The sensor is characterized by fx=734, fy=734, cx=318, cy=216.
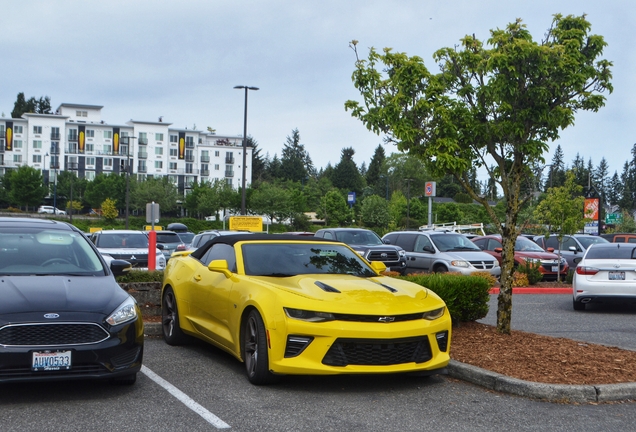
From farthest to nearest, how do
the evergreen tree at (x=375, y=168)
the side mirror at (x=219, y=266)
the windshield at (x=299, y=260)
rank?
the evergreen tree at (x=375, y=168) < the windshield at (x=299, y=260) < the side mirror at (x=219, y=266)

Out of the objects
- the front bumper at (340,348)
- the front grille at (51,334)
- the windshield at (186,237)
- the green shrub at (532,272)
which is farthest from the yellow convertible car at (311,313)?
the windshield at (186,237)

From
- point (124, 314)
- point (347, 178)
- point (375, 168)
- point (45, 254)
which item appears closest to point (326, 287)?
point (124, 314)

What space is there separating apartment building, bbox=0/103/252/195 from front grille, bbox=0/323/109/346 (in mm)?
105664

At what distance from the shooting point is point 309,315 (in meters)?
6.69

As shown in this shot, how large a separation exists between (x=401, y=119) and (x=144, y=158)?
371 feet

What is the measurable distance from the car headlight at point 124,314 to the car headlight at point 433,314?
2.72m

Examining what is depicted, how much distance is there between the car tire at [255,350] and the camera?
6766 mm

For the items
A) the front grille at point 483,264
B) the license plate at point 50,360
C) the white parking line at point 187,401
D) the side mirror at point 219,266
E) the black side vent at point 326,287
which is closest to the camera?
the white parking line at point 187,401

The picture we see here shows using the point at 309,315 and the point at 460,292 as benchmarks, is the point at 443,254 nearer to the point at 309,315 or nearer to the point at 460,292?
the point at 460,292

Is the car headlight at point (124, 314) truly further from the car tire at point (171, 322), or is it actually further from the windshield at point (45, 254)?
the car tire at point (171, 322)

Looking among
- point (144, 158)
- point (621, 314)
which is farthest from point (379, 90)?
point (144, 158)

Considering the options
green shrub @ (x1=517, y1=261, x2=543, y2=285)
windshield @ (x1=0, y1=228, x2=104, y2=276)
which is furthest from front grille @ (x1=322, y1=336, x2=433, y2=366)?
green shrub @ (x1=517, y1=261, x2=543, y2=285)

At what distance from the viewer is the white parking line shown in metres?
5.61

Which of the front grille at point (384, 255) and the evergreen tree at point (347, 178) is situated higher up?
the evergreen tree at point (347, 178)
